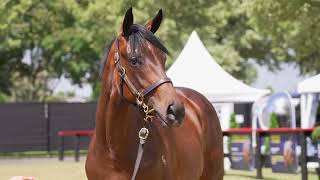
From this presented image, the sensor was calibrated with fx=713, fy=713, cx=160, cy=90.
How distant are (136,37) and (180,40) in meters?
28.2

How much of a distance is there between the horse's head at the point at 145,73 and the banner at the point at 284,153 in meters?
11.1

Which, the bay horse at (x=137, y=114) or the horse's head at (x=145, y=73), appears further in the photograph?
the bay horse at (x=137, y=114)

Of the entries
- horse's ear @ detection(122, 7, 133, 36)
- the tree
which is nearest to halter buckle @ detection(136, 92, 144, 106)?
horse's ear @ detection(122, 7, 133, 36)

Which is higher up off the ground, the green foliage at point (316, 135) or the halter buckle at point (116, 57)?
the halter buckle at point (116, 57)

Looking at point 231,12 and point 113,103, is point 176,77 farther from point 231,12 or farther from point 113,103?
point 231,12

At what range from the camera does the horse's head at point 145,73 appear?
178 inches

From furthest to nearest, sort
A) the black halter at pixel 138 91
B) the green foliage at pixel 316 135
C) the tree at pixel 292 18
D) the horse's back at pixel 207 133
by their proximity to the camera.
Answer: the tree at pixel 292 18 < the green foliage at pixel 316 135 < the horse's back at pixel 207 133 < the black halter at pixel 138 91

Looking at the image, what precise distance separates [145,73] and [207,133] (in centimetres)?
219

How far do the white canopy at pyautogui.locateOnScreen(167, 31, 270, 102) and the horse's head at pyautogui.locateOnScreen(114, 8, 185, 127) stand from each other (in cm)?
1424

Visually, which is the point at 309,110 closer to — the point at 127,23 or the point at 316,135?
the point at 316,135

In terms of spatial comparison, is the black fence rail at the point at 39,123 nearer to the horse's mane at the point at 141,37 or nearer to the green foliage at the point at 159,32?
the green foliage at the point at 159,32

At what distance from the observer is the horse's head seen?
4.52 metres

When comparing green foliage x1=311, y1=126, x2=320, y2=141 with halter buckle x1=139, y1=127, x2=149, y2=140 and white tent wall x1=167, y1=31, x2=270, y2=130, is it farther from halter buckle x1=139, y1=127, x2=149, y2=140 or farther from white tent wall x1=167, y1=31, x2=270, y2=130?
halter buckle x1=139, y1=127, x2=149, y2=140

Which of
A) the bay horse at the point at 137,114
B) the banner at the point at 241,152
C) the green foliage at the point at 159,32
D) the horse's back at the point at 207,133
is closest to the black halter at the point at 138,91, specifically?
the bay horse at the point at 137,114
